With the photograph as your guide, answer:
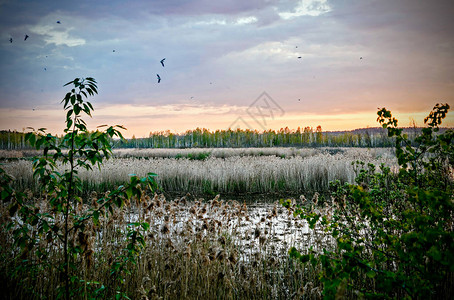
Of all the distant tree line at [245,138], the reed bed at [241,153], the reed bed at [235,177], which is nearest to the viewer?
the reed bed at [235,177]

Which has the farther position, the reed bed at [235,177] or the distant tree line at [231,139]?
the distant tree line at [231,139]

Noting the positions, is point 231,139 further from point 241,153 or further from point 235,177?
point 235,177

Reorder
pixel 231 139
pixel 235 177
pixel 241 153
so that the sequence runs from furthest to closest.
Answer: pixel 231 139 < pixel 241 153 < pixel 235 177

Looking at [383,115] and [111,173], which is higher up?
[383,115]

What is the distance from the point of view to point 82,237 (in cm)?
272

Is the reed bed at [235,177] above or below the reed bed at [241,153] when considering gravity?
below

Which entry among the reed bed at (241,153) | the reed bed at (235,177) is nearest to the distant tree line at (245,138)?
the reed bed at (241,153)

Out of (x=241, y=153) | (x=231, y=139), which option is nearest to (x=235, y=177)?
(x=241, y=153)

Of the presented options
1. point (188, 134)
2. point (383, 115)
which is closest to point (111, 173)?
point (383, 115)

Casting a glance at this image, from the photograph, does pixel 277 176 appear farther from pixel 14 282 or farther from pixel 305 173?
pixel 14 282

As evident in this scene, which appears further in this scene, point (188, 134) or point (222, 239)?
point (188, 134)

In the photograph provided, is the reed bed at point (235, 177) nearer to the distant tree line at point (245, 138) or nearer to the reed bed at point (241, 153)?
the reed bed at point (241, 153)

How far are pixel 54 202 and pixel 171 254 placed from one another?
2.18m

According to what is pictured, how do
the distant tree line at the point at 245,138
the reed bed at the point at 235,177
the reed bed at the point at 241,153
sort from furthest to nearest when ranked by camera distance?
the distant tree line at the point at 245,138 → the reed bed at the point at 241,153 → the reed bed at the point at 235,177
